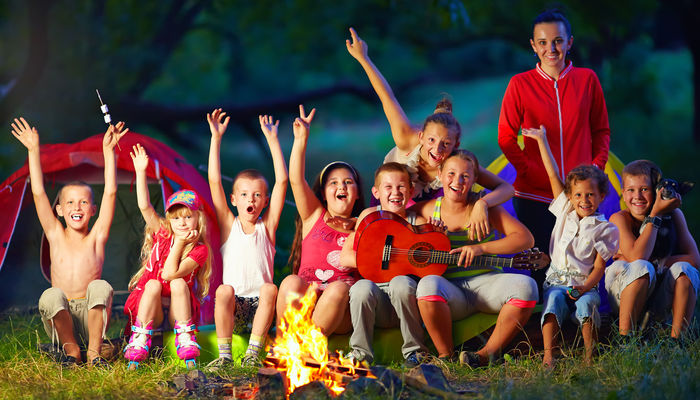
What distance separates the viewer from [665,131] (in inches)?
504

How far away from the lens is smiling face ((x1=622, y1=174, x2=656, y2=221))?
4.66 metres

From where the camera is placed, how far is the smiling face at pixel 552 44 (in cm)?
495

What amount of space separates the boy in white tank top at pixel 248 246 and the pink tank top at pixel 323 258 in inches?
9.3

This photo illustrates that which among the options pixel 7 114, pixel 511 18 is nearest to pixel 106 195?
pixel 7 114

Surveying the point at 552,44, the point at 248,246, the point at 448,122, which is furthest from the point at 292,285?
the point at 552,44

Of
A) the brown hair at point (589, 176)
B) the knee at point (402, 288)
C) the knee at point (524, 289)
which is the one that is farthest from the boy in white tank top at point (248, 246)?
the brown hair at point (589, 176)

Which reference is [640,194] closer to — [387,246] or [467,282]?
[467,282]

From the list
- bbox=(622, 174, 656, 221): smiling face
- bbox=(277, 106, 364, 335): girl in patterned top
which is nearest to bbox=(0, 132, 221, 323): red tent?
bbox=(277, 106, 364, 335): girl in patterned top

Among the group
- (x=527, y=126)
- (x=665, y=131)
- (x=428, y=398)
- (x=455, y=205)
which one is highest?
(x=665, y=131)

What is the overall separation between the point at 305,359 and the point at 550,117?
235cm

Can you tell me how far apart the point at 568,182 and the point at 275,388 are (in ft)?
7.02

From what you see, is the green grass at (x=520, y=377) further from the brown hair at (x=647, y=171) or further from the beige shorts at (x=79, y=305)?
the brown hair at (x=647, y=171)

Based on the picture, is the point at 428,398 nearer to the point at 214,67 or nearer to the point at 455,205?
the point at 455,205

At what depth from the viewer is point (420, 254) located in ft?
14.8
